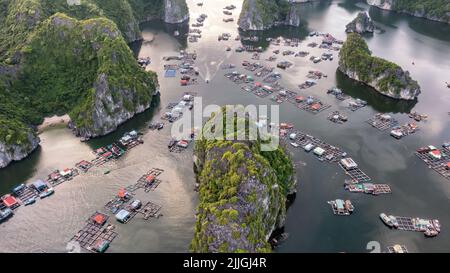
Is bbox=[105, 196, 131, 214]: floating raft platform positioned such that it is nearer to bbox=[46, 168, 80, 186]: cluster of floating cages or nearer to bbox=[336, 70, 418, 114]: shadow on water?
bbox=[46, 168, 80, 186]: cluster of floating cages

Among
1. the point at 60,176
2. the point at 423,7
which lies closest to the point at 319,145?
the point at 60,176

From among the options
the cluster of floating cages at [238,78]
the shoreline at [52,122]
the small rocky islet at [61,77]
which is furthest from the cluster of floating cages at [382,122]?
the shoreline at [52,122]

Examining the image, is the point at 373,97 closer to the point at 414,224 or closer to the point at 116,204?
the point at 414,224

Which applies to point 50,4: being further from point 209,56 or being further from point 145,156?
point 145,156

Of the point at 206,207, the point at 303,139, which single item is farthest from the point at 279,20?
the point at 206,207

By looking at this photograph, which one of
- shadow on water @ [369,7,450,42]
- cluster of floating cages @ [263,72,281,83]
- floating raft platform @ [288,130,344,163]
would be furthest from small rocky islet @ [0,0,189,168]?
shadow on water @ [369,7,450,42]

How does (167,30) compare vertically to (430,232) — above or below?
above
